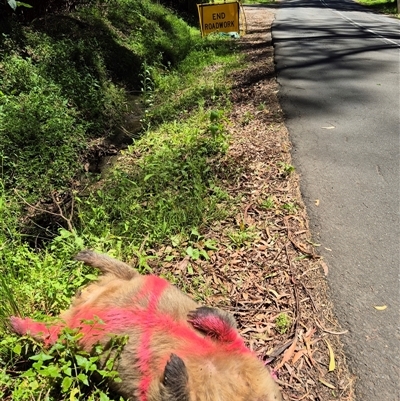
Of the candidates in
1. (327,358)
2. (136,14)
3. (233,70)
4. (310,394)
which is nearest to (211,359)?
(310,394)

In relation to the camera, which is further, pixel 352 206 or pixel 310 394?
pixel 352 206

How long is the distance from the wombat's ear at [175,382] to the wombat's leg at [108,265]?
40.4 inches

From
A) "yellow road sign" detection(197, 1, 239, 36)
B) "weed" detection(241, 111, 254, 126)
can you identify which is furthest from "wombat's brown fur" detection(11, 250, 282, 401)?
"yellow road sign" detection(197, 1, 239, 36)

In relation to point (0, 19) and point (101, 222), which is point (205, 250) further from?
point (0, 19)

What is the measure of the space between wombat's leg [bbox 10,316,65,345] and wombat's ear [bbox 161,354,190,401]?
0.95 meters

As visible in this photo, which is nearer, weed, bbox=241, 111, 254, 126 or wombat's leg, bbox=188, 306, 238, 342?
wombat's leg, bbox=188, 306, 238, 342

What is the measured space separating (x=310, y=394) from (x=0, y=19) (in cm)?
928

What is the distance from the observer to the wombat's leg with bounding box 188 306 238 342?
→ 2.50m

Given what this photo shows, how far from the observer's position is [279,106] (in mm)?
7445

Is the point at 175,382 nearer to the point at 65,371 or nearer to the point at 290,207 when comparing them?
the point at 65,371

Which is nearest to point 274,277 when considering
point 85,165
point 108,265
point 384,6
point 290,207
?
point 290,207

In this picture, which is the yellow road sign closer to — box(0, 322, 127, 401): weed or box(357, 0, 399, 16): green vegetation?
box(0, 322, 127, 401): weed

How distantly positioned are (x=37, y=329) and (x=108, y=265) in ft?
2.11

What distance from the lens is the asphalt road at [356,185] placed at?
9.94ft
